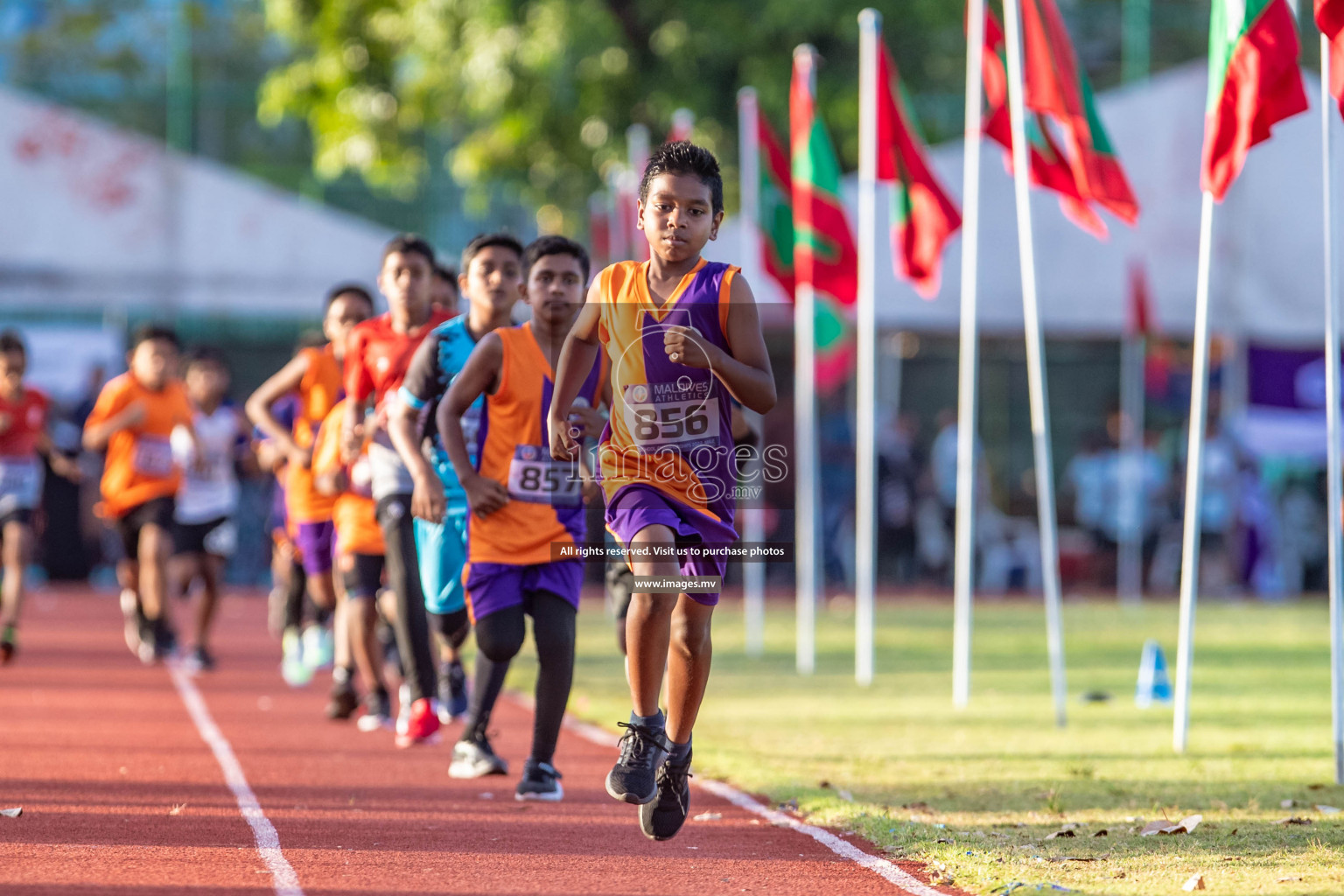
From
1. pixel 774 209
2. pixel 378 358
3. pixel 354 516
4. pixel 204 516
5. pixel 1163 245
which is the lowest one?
pixel 204 516

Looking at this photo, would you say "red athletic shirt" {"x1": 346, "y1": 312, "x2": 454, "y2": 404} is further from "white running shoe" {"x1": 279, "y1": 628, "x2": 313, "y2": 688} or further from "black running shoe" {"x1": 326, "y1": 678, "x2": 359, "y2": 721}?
"white running shoe" {"x1": 279, "y1": 628, "x2": 313, "y2": 688}

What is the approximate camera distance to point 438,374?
24.4ft

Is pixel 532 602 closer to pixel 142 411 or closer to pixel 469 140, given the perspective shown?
pixel 142 411

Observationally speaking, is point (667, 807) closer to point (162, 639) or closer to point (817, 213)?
point (162, 639)

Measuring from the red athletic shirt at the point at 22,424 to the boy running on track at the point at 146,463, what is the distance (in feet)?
1.12

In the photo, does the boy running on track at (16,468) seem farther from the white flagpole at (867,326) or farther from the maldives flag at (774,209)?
the maldives flag at (774,209)

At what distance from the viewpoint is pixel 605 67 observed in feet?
72.4

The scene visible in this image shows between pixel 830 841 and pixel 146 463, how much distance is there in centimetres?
740

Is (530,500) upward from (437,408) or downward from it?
downward

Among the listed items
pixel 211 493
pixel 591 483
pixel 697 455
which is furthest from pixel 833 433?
pixel 697 455

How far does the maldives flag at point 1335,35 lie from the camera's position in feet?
25.2

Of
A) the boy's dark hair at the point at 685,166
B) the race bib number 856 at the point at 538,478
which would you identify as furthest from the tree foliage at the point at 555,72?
the boy's dark hair at the point at 685,166

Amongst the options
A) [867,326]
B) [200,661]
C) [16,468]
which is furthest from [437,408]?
[16,468]

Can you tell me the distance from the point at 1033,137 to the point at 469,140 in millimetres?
15553
